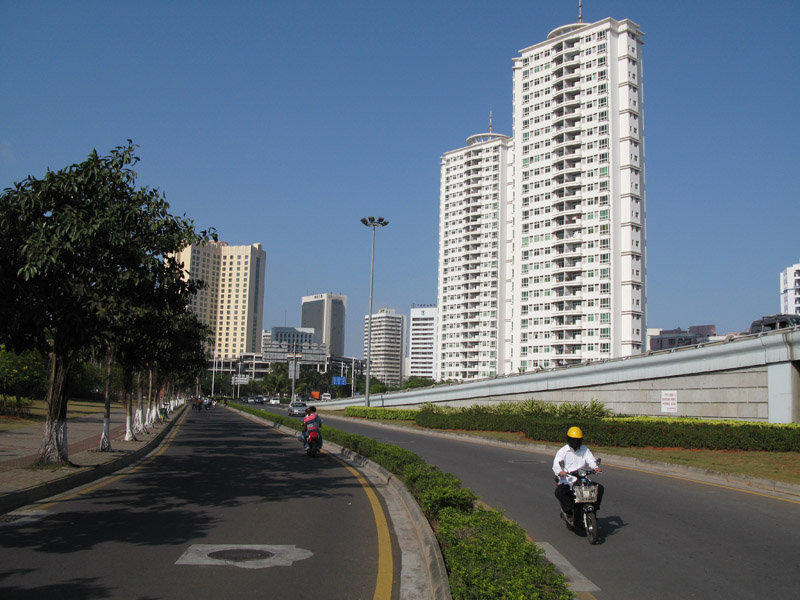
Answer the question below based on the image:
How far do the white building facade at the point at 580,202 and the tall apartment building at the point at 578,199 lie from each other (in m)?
0.13

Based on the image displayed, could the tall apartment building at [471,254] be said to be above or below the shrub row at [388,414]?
above

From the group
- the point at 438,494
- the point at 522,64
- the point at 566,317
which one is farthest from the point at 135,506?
the point at 522,64

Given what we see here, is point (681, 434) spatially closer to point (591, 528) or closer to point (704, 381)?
point (704, 381)

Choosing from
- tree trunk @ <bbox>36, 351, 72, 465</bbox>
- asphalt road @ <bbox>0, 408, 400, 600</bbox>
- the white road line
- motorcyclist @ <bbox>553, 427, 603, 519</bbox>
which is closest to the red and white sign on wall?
asphalt road @ <bbox>0, 408, 400, 600</bbox>

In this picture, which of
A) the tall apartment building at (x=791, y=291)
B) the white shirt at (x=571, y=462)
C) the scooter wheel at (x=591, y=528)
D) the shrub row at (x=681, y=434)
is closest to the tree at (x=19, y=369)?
the shrub row at (x=681, y=434)

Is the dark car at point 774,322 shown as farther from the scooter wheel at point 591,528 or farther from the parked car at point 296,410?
the parked car at point 296,410

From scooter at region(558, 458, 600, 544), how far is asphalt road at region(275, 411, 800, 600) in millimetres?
160

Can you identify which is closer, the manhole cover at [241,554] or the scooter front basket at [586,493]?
the manhole cover at [241,554]

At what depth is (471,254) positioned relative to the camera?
408 ft

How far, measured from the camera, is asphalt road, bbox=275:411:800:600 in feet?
21.4

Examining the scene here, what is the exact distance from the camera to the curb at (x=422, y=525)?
6.01 meters

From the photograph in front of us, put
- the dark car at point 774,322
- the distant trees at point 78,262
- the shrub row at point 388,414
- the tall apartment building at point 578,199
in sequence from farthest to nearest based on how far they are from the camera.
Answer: the tall apartment building at point 578,199
the shrub row at point 388,414
the dark car at point 774,322
the distant trees at point 78,262

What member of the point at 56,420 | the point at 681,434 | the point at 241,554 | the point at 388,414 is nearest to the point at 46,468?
the point at 56,420

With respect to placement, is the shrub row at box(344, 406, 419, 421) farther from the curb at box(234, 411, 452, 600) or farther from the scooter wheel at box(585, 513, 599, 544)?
the scooter wheel at box(585, 513, 599, 544)
